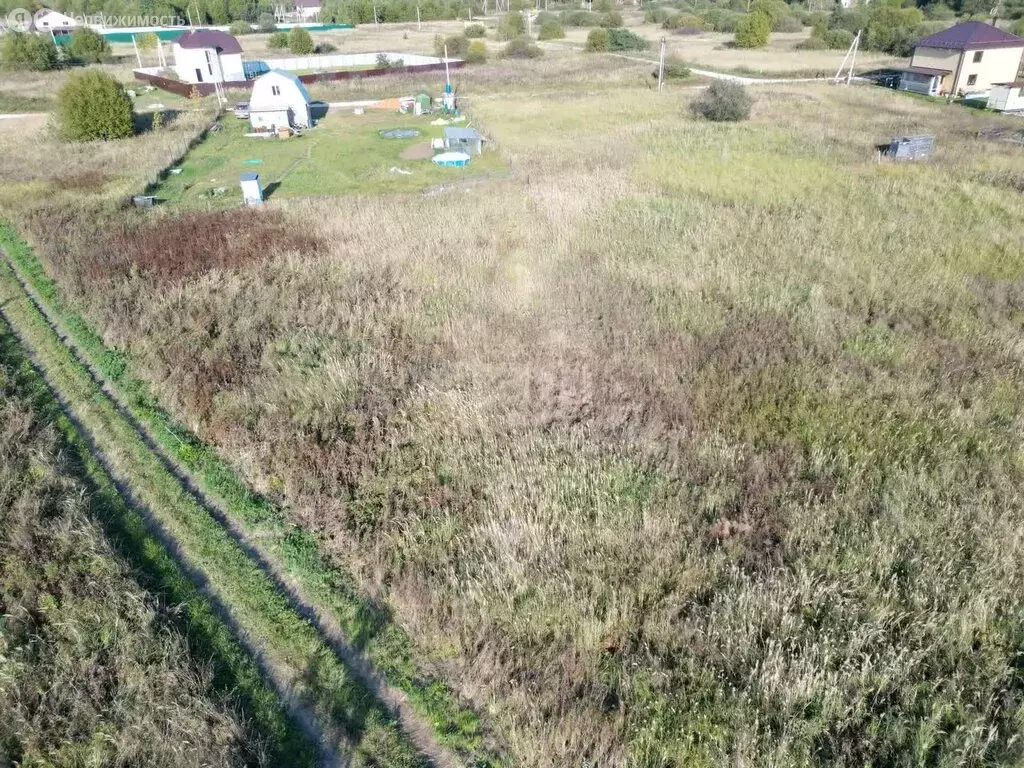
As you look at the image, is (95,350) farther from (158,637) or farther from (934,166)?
(934,166)

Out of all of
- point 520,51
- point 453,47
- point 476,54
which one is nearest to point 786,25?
point 520,51

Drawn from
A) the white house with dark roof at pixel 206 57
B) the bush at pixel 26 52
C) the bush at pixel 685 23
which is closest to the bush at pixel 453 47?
the white house with dark roof at pixel 206 57

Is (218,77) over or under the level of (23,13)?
under

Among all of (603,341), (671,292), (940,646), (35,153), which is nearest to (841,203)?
(671,292)

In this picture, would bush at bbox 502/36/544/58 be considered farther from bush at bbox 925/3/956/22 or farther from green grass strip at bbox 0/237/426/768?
green grass strip at bbox 0/237/426/768

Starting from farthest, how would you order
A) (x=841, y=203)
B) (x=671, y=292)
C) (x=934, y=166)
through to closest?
1. (x=934, y=166)
2. (x=841, y=203)
3. (x=671, y=292)

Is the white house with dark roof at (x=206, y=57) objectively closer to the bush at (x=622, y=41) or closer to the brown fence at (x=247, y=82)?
the brown fence at (x=247, y=82)

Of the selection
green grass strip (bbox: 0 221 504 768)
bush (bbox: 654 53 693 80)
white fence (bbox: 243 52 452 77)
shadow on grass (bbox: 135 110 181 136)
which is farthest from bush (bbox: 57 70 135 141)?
bush (bbox: 654 53 693 80)
